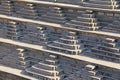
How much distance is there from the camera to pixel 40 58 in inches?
870

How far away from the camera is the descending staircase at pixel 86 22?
20453 millimetres

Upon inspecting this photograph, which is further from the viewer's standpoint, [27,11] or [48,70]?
[27,11]

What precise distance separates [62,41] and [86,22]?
2244 mm

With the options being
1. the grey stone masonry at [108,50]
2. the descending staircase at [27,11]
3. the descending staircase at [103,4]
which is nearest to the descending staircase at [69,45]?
the grey stone masonry at [108,50]

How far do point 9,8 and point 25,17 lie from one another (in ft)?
7.09

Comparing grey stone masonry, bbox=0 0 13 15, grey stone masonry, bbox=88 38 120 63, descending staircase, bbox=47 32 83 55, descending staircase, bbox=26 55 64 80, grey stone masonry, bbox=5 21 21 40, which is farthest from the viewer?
grey stone masonry, bbox=0 0 13 15

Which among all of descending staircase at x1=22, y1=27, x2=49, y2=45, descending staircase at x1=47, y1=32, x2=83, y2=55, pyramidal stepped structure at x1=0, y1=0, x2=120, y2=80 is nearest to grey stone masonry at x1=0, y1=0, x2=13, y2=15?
pyramidal stepped structure at x1=0, y1=0, x2=120, y2=80

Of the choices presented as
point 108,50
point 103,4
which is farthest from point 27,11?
point 108,50

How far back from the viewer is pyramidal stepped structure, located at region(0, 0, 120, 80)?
19156mm

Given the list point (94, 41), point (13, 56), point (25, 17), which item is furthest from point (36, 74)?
point (25, 17)

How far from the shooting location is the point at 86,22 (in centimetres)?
2066

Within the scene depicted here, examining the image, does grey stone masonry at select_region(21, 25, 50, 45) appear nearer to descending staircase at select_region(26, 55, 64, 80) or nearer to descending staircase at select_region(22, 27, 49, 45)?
descending staircase at select_region(22, 27, 49, 45)

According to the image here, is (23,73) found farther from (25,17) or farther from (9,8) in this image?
(9,8)

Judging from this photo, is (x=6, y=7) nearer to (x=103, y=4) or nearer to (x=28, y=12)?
(x=28, y=12)
